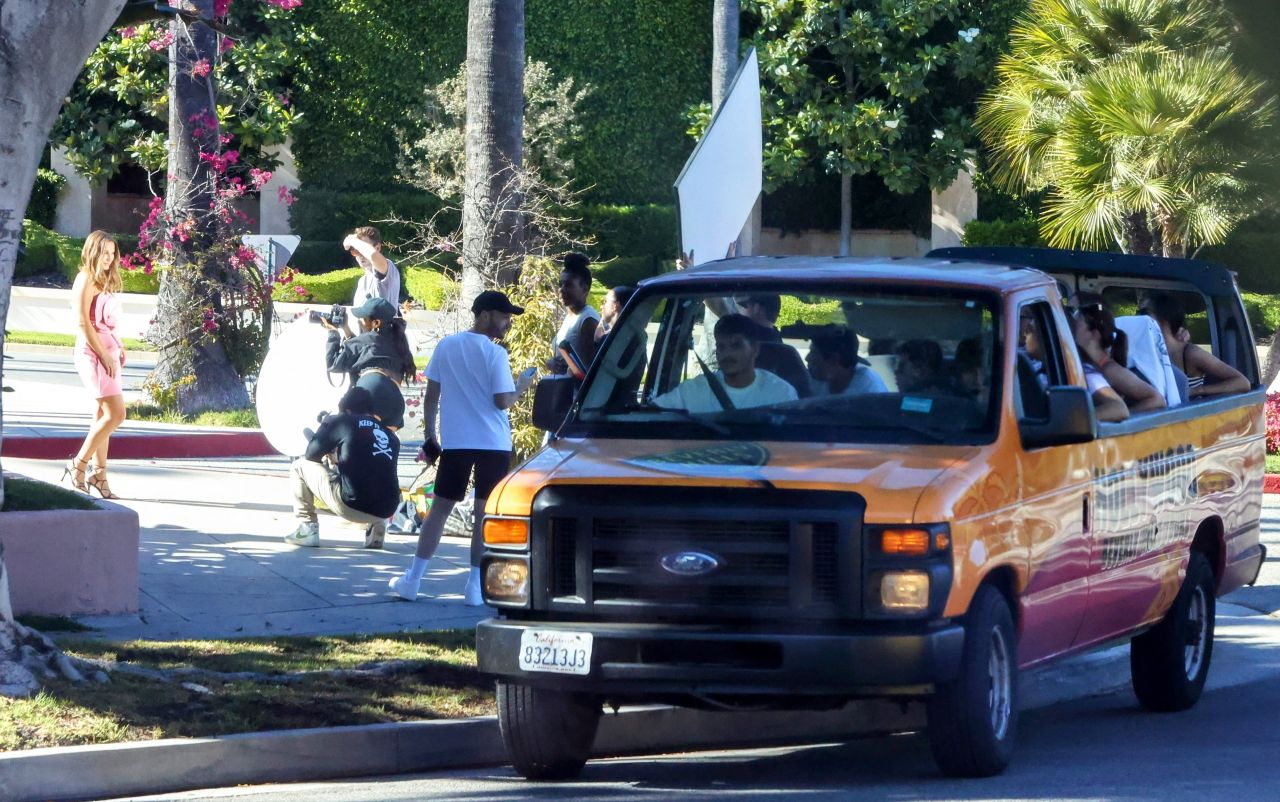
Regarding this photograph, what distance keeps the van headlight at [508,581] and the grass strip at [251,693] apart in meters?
1.06

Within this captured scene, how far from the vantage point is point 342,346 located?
11.8 m

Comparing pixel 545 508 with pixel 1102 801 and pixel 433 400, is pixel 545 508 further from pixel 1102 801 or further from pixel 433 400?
pixel 433 400

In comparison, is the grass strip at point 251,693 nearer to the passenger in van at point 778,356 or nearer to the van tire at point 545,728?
the van tire at point 545,728

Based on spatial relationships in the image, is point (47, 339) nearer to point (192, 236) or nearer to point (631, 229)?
point (192, 236)

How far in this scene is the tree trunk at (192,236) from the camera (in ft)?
60.5

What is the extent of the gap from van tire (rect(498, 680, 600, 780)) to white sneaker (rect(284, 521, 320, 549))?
4.91m

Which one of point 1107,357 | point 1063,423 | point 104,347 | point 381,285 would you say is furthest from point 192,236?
point 1063,423

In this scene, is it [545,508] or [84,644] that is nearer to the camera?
[545,508]

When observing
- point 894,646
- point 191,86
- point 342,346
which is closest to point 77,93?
point 191,86

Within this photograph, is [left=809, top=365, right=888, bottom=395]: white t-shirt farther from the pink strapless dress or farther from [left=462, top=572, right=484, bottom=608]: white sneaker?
the pink strapless dress

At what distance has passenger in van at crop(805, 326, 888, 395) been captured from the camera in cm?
745

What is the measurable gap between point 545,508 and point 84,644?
118 inches

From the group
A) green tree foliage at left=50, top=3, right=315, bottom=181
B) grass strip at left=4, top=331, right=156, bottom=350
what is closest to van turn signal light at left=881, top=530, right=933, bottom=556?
grass strip at left=4, top=331, right=156, bottom=350

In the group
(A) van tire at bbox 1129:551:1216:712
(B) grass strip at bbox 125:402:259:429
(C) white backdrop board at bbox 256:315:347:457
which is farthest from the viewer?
(B) grass strip at bbox 125:402:259:429
